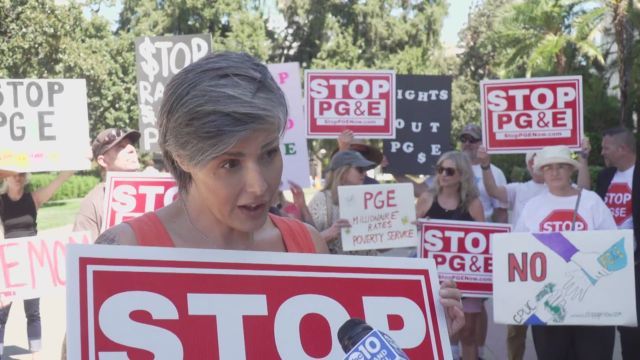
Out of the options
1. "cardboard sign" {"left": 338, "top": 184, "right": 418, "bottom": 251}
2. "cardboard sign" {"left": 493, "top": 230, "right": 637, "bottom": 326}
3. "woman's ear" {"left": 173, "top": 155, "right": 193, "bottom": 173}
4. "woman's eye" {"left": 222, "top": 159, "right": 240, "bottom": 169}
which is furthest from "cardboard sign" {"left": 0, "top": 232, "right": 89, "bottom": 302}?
"woman's eye" {"left": 222, "top": 159, "right": 240, "bottom": 169}

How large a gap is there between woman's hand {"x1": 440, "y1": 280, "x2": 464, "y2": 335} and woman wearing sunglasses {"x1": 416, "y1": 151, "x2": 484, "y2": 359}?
13.6 ft

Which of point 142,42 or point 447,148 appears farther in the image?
point 447,148

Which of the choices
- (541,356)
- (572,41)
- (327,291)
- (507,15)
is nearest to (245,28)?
(507,15)

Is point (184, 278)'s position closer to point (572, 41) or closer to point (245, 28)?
point (572, 41)

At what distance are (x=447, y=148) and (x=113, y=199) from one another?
355 centimetres

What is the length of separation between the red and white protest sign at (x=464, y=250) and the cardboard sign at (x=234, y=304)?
4038 mm

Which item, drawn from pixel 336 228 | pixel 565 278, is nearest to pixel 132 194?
pixel 336 228

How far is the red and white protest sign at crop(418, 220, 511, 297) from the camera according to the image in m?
6.14

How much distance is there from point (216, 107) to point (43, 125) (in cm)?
447

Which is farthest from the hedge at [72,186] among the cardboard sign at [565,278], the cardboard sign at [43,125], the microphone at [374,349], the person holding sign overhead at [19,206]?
the microphone at [374,349]

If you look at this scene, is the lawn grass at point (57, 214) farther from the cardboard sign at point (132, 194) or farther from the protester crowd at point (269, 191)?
the cardboard sign at point (132, 194)

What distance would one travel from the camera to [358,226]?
6230mm

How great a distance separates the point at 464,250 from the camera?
6164mm

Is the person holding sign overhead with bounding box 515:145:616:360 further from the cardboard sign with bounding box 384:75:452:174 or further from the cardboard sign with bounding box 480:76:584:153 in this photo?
the cardboard sign with bounding box 384:75:452:174
